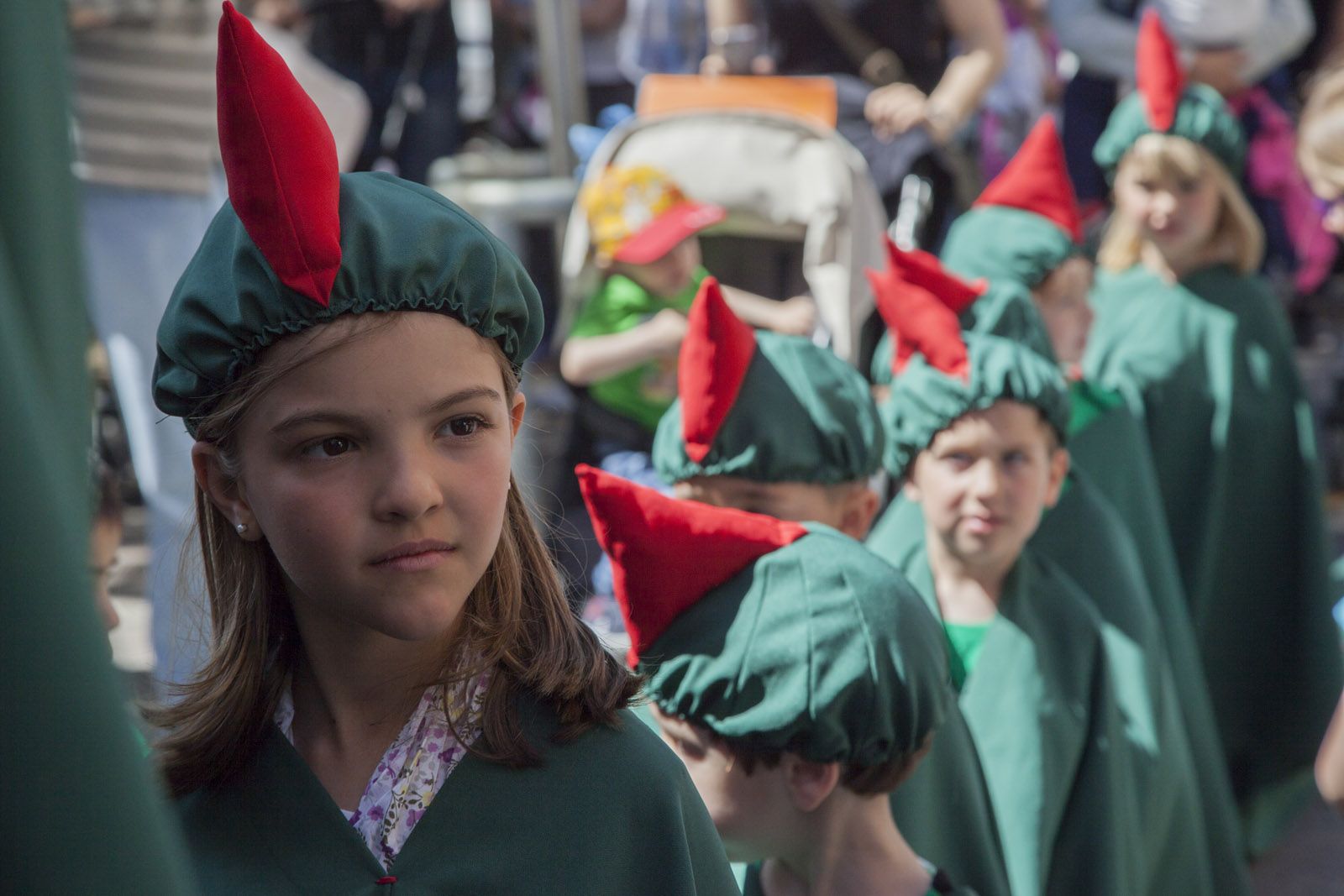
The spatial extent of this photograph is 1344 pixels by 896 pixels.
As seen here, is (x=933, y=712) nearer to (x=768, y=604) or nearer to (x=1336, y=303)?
(x=768, y=604)

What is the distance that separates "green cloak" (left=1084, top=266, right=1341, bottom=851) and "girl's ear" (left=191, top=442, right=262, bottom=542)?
3.05m

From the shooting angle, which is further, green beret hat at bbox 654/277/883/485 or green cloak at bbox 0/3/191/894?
green beret hat at bbox 654/277/883/485

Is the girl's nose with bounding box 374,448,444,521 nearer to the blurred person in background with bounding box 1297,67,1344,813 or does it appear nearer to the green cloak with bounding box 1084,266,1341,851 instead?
the blurred person in background with bounding box 1297,67,1344,813

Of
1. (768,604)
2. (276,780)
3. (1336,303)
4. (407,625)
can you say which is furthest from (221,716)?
(1336,303)

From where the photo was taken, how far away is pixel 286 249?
122 centimetres

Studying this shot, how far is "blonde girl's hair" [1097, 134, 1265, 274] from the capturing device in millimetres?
3992

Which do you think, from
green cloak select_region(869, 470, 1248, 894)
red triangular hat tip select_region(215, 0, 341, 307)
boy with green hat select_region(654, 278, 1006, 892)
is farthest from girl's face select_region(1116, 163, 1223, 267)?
red triangular hat tip select_region(215, 0, 341, 307)

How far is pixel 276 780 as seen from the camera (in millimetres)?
1340

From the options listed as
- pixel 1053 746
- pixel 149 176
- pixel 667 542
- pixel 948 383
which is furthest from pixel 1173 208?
pixel 667 542

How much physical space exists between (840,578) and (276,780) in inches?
26.9

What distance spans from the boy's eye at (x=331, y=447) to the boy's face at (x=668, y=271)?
8.11 ft

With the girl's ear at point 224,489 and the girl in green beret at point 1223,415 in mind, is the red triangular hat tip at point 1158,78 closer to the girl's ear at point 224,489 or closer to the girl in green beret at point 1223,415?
the girl in green beret at point 1223,415

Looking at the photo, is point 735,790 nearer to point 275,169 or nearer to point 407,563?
point 407,563

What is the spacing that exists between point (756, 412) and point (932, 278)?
90 cm
